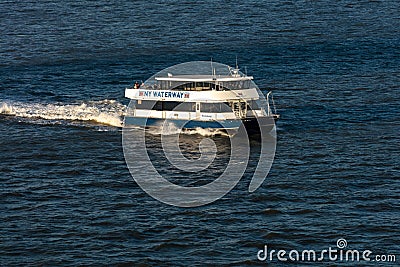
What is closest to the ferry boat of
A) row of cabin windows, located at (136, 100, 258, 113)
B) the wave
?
row of cabin windows, located at (136, 100, 258, 113)

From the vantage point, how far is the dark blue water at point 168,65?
47875 millimetres

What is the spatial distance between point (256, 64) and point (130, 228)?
133 ft

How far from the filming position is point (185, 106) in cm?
6744

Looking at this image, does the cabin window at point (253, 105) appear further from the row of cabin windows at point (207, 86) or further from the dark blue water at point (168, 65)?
the dark blue water at point (168, 65)

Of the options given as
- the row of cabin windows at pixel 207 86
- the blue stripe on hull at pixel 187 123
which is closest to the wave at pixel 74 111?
the blue stripe on hull at pixel 187 123

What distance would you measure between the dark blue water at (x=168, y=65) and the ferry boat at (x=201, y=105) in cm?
204

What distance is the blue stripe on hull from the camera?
65963 millimetres

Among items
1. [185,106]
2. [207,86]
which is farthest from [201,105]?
[207,86]

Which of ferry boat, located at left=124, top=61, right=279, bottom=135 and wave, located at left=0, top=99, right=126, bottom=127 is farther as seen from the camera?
wave, located at left=0, top=99, right=126, bottom=127

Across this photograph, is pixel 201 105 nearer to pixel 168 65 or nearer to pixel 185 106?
pixel 185 106

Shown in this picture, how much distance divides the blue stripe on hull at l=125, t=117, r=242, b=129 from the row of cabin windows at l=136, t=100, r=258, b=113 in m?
0.78

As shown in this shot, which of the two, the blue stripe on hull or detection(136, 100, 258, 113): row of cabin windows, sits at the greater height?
detection(136, 100, 258, 113): row of cabin windows

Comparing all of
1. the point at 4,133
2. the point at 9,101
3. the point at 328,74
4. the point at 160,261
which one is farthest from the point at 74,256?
the point at 328,74

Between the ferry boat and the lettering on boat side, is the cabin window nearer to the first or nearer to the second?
the ferry boat
